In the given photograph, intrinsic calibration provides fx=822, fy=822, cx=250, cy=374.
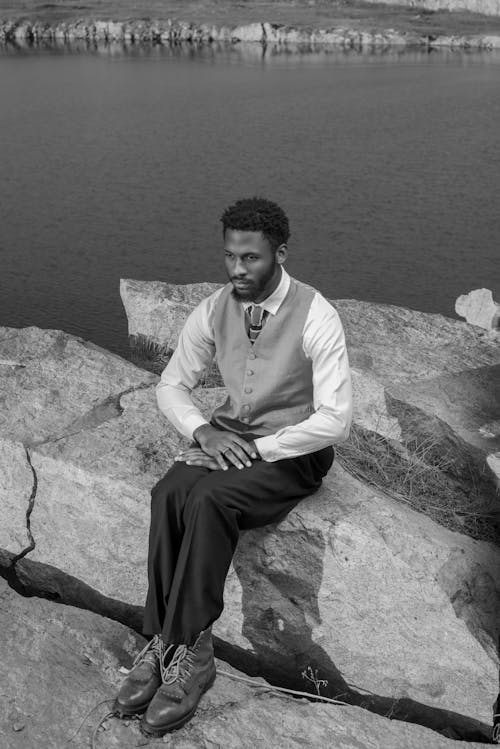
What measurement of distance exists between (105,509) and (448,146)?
17003mm

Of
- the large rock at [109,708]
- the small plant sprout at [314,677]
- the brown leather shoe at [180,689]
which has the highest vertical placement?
the brown leather shoe at [180,689]

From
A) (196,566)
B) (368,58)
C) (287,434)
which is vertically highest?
(368,58)

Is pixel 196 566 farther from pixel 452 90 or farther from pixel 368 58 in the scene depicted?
pixel 368 58

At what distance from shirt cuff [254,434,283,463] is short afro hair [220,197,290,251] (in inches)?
38.3

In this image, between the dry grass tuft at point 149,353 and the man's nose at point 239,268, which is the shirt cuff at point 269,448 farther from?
the dry grass tuft at point 149,353

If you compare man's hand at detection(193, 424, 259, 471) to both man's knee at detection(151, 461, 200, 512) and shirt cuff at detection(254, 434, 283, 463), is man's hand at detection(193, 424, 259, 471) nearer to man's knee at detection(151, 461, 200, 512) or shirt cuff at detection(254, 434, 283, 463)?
shirt cuff at detection(254, 434, 283, 463)

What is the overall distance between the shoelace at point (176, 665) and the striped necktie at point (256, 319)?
157 cm

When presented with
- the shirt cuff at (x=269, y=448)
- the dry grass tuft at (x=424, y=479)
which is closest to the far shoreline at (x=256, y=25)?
the dry grass tuft at (x=424, y=479)

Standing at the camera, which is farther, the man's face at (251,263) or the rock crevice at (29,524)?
the rock crevice at (29,524)

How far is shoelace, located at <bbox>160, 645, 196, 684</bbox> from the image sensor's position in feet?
12.5

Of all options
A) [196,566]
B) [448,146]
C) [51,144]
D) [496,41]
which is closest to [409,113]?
[448,146]

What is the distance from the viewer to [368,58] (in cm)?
4556

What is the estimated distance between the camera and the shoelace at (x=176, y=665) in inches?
149

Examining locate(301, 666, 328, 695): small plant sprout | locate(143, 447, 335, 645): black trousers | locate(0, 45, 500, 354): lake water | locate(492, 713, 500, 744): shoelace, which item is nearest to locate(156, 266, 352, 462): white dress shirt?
locate(143, 447, 335, 645): black trousers
